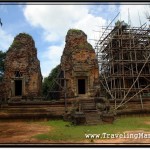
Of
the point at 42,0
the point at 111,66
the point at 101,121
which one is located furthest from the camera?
the point at 111,66

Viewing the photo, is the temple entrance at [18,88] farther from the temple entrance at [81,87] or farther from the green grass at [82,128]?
the green grass at [82,128]

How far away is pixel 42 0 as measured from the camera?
1253 cm

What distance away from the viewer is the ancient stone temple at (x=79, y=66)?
73.8 feet

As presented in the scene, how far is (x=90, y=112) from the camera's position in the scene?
19.2 metres

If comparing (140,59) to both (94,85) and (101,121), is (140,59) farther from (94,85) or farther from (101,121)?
(101,121)

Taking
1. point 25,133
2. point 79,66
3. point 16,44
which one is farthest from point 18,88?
point 25,133

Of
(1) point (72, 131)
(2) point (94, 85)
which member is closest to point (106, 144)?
(1) point (72, 131)

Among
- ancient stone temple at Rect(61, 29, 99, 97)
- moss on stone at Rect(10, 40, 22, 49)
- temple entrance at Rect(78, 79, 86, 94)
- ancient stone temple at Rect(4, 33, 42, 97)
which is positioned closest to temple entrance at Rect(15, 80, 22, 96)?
ancient stone temple at Rect(4, 33, 42, 97)

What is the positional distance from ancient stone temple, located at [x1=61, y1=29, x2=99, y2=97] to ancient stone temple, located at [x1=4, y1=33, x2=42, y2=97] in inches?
84.6

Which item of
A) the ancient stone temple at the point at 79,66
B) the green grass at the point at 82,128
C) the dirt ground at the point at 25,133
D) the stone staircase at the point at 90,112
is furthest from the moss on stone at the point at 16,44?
the green grass at the point at 82,128

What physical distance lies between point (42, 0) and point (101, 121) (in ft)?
26.1

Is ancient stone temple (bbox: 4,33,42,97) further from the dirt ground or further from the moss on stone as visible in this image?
the dirt ground

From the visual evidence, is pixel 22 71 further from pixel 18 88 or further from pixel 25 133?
pixel 25 133

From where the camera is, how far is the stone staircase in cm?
1783
